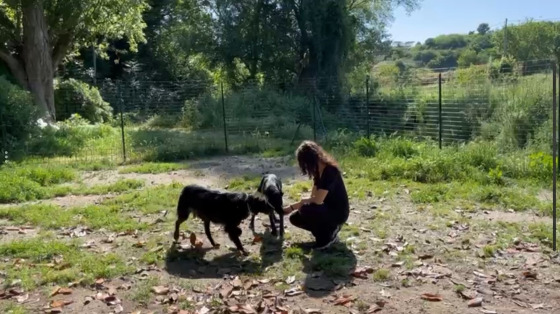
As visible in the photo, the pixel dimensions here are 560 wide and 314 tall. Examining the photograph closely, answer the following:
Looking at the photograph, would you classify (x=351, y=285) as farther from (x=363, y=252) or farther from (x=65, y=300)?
(x=65, y=300)

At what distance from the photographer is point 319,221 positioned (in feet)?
21.4

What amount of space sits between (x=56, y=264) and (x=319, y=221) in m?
3.01

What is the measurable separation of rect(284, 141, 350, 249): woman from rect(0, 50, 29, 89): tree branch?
56.9ft

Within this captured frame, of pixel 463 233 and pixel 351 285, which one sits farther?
pixel 463 233

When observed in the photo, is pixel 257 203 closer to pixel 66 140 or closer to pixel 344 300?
pixel 344 300

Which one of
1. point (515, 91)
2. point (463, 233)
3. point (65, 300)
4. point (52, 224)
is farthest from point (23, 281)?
point (515, 91)

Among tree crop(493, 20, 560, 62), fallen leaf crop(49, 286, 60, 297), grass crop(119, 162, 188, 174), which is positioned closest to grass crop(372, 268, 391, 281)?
fallen leaf crop(49, 286, 60, 297)

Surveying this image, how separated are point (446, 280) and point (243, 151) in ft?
35.1

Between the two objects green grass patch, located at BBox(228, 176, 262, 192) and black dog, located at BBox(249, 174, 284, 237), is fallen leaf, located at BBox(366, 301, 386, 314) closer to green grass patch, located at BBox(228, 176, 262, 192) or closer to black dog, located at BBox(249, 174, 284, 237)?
black dog, located at BBox(249, 174, 284, 237)

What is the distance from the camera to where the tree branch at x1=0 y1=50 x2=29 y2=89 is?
67.9 ft

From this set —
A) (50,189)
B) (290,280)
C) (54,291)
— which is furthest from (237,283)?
(50,189)

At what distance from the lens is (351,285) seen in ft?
17.9

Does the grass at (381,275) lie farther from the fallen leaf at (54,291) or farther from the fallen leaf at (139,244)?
the fallen leaf at (54,291)

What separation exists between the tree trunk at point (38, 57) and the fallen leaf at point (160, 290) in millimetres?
15624
